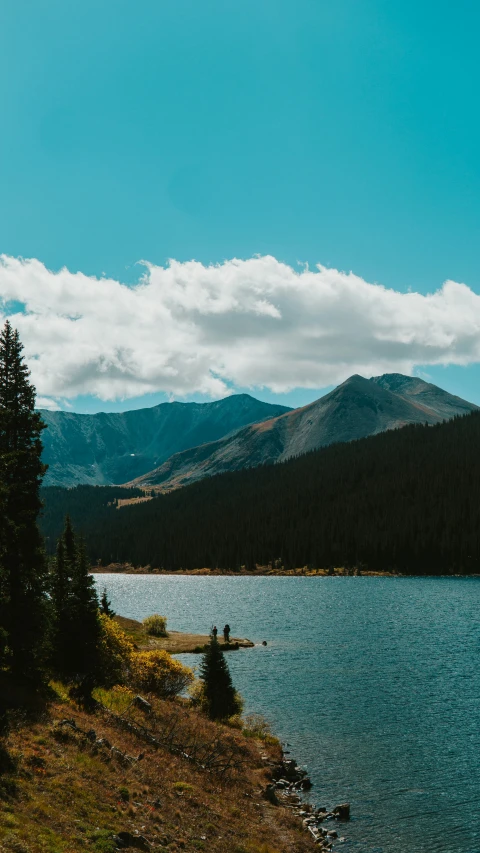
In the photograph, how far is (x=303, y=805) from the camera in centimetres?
3108

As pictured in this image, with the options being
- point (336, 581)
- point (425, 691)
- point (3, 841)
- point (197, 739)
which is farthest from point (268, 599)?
point (3, 841)

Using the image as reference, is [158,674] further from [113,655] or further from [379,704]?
[379,704]

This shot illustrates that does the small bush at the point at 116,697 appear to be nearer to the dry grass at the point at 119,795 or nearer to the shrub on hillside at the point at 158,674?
the dry grass at the point at 119,795

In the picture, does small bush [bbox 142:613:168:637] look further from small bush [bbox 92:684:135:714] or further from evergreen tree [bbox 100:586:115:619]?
small bush [bbox 92:684:135:714]

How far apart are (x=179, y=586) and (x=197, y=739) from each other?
6436 inches

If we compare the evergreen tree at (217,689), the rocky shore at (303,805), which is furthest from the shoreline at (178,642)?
the rocky shore at (303,805)

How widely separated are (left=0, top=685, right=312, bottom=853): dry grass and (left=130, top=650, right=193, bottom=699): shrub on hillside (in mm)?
9805

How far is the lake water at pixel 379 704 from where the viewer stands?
30297 mm

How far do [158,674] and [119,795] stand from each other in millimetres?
23350

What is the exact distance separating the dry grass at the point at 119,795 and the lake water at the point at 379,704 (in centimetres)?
497

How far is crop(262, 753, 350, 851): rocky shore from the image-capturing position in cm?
2800

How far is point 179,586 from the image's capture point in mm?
193875

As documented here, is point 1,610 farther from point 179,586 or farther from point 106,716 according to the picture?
point 179,586


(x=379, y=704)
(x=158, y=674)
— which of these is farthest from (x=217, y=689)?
(x=379, y=704)
